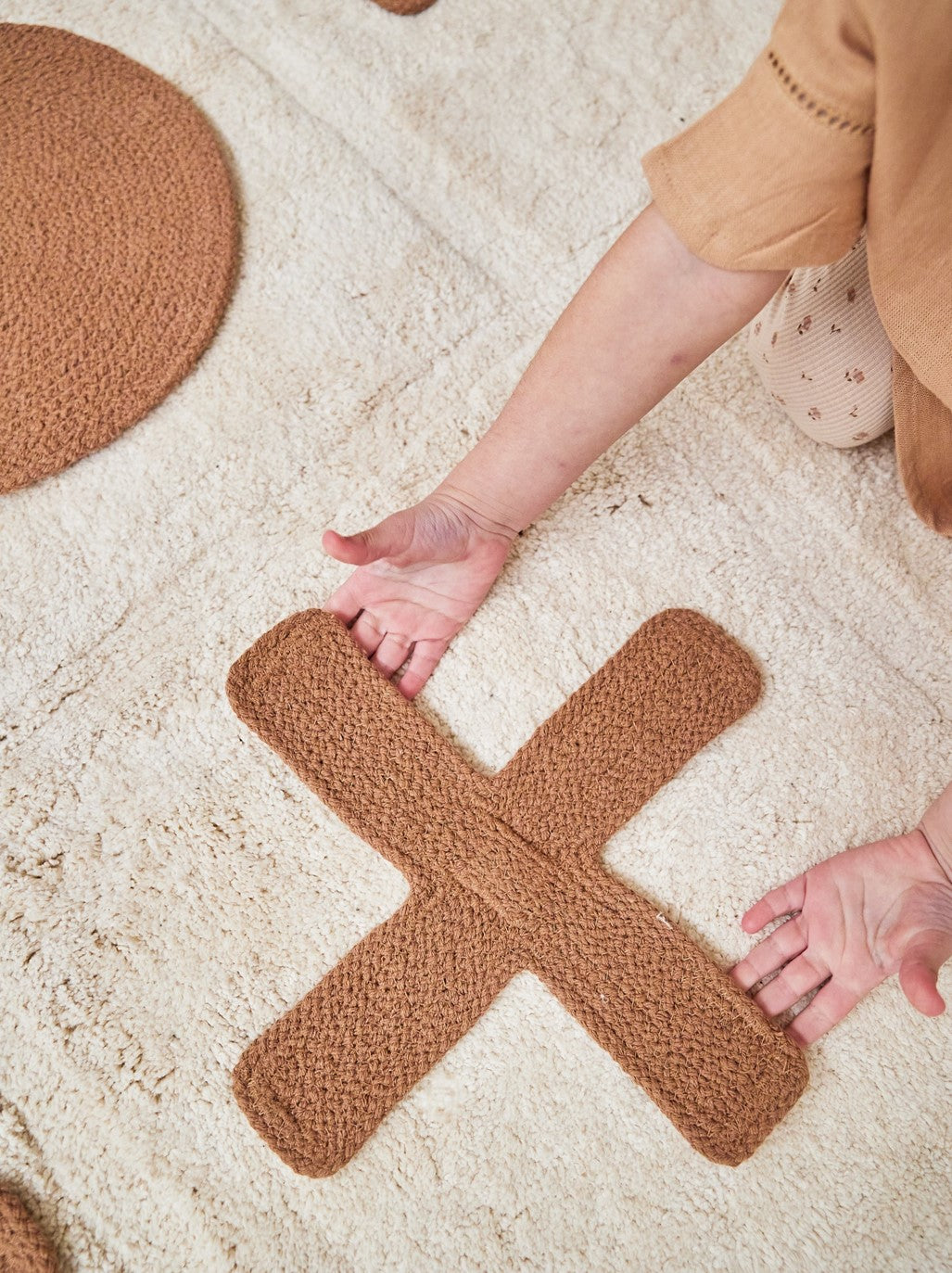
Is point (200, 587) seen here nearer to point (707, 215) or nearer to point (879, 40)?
point (707, 215)

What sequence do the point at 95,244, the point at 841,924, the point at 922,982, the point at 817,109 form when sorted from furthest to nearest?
the point at 95,244, the point at 841,924, the point at 922,982, the point at 817,109

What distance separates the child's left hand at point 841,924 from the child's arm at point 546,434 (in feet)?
1.07

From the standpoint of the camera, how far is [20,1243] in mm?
606

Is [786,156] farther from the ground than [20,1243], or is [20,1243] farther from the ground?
[786,156]

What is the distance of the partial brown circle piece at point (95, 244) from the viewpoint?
30.2 inches

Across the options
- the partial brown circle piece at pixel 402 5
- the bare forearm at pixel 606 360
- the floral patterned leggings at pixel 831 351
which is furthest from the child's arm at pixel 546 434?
the partial brown circle piece at pixel 402 5

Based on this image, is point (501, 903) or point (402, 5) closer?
point (501, 903)

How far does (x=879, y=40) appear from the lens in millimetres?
418

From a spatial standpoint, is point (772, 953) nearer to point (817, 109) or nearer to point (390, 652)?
point (390, 652)

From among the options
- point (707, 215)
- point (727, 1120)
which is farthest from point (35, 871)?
point (707, 215)

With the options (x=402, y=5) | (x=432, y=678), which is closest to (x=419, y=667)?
(x=432, y=678)

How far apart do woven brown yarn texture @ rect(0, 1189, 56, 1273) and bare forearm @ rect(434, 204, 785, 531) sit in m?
0.58

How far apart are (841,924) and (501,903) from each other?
9.7 inches

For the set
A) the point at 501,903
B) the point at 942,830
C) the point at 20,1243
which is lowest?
the point at 20,1243
